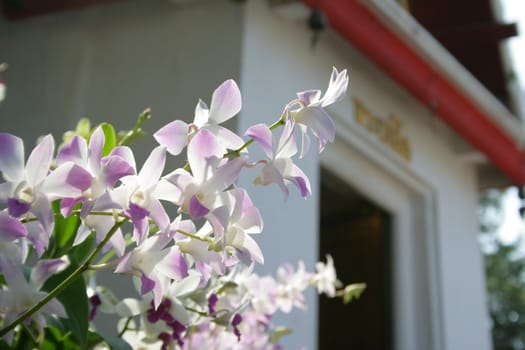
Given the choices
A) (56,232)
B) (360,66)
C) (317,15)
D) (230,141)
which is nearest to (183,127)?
(230,141)

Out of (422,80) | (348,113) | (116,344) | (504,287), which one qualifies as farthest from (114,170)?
(504,287)

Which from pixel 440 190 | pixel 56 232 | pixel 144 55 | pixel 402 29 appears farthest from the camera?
pixel 440 190

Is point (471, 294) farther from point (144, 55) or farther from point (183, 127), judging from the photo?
point (183, 127)

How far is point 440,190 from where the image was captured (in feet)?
9.83

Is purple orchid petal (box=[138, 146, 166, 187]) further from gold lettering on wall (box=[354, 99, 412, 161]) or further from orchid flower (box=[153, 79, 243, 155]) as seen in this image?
gold lettering on wall (box=[354, 99, 412, 161])

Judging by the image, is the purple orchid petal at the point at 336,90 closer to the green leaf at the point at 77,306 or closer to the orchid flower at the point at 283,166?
the orchid flower at the point at 283,166

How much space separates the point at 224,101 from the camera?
2.09ft

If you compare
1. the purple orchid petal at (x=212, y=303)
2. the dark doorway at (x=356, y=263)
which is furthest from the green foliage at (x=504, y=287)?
the purple orchid petal at (x=212, y=303)

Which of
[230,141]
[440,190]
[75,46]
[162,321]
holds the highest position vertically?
[75,46]

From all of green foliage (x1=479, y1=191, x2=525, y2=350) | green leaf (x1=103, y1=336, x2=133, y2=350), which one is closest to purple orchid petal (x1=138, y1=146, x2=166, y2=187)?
green leaf (x1=103, y1=336, x2=133, y2=350)

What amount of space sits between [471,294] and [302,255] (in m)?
1.25

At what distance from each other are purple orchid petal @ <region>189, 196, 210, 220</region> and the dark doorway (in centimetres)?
199

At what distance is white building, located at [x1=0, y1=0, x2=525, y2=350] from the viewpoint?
6.69ft

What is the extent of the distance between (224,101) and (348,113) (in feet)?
6.12
